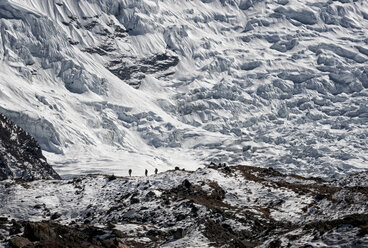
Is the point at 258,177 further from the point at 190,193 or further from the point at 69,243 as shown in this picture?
the point at 69,243

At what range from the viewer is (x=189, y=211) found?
5672 centimetres

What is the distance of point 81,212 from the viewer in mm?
65125

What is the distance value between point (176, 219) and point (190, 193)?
11661 millimetres

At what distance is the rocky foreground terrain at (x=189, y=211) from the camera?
39969 mm

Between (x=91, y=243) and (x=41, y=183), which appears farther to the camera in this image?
(x=41, y=183)

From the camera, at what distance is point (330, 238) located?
3566 centimetres

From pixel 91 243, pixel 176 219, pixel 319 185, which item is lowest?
pixel 319 185

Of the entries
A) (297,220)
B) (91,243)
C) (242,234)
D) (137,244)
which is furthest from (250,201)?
(91,243)

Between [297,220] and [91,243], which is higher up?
A: [91,243]

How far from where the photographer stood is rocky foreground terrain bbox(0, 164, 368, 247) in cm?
3997

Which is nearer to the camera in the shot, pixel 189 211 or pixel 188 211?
pixel 189 211

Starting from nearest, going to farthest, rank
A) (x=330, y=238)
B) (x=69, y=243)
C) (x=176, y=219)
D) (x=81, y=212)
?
1. (x=330, y=238)
2. (x=69, y=243)
3. (x=176, y=219)
4. (x=81, y=212)

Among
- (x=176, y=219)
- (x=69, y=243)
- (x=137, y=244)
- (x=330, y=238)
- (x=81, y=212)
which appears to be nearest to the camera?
(x=330, y=238)

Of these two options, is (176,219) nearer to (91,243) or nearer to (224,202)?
(224,202)
